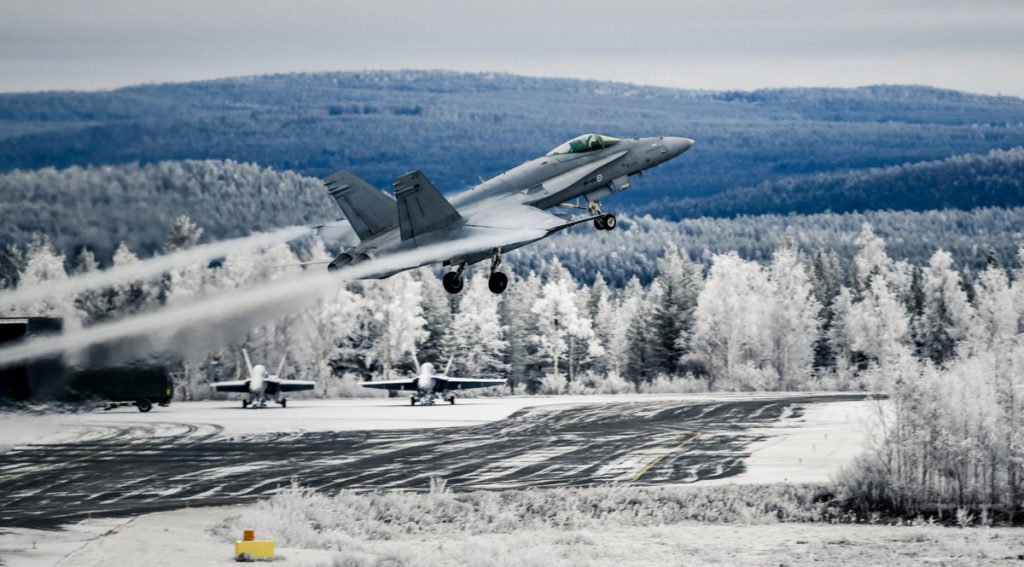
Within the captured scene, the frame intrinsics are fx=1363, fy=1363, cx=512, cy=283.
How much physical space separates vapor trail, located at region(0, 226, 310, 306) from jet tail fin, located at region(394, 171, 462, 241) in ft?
24.4

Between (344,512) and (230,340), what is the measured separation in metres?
16.2

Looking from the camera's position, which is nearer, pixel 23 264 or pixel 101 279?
pixel 101 279

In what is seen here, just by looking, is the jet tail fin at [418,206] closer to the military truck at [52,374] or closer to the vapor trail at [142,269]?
the vapor trail at [142,269]

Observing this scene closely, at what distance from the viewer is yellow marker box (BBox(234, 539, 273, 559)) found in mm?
46344

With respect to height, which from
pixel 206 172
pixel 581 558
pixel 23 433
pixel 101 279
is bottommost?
pixel 581 558

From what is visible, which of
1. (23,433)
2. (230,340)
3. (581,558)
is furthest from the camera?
(581,558)

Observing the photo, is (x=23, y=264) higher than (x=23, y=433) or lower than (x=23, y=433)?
higher

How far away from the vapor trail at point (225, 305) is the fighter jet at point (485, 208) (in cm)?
10

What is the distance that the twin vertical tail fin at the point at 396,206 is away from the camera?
143 feet

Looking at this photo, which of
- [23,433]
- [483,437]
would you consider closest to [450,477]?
[483,437]

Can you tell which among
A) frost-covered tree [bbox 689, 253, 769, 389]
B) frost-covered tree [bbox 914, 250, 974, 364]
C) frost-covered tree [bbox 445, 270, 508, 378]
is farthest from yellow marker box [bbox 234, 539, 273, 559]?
frost-covered tree [bbox 914, 250, 974, 364]

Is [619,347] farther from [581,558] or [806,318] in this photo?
[581,558]

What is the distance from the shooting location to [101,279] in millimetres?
47594

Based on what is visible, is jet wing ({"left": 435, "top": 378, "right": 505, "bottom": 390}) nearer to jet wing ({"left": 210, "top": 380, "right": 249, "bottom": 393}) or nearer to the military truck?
jet wing ({"left": 210, "top": 380, "right": 249, "bottom": 393})
